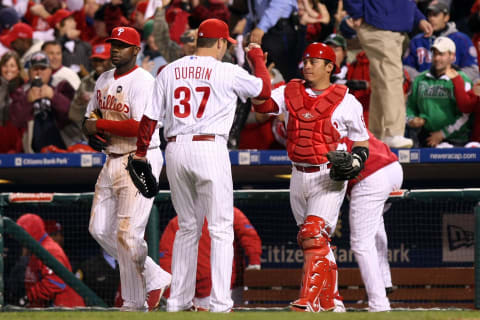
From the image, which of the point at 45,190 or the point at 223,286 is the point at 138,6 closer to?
the point at 45,190

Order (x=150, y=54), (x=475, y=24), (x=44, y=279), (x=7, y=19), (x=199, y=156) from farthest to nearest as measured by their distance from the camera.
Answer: (x=7, y=19), (x=150, y=54), (x=475, y=24), (x=44, y=279), (x=199, y=156)

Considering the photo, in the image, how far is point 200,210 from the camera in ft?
18.3

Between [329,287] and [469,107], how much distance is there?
2.93 metres

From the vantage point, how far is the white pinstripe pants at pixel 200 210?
5.41 meters

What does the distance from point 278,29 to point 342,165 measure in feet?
11.1

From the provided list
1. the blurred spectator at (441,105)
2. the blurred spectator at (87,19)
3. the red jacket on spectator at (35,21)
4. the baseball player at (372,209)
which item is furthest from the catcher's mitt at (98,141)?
the red jacket on spectator at (35,21)

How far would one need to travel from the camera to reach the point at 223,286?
5379 millimetres

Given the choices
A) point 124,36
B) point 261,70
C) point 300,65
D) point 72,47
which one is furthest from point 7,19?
point 261,70

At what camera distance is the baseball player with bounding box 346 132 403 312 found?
652 cm

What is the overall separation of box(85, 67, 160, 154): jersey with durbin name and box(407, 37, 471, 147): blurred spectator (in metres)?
3.09

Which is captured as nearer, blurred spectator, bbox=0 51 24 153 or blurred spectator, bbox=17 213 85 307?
blurred spectator, bbox=17 213 85 307

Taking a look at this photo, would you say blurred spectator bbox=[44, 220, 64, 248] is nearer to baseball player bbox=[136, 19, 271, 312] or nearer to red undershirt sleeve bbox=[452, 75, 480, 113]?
baseball player bbox=[136, 19, 271, 312]

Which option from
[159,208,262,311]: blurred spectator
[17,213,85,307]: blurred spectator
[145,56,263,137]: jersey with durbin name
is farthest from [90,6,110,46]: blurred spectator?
[145,56,263,137]: jersey with durbin name

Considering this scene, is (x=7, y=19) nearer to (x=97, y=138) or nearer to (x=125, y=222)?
(x=97, y=138)
